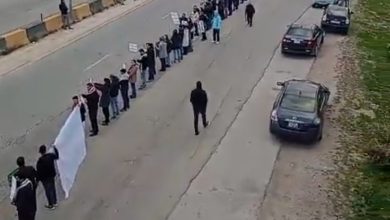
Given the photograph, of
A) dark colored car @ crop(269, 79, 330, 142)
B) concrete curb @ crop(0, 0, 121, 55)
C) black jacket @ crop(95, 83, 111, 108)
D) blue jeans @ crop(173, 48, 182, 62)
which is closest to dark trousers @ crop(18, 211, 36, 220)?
black jacket @ crop(95, 83, 111, 108)

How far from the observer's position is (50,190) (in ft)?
48.2

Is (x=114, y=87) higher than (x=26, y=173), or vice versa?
(x=26, y=173)

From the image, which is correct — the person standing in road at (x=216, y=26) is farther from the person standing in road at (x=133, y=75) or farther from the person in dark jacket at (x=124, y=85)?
the person in dark jacket at (x=124, y=85)

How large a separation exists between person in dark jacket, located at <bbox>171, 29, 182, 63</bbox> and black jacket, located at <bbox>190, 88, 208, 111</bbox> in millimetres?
7500

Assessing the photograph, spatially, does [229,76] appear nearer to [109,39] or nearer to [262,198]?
[109,39]

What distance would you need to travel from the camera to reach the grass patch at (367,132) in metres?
16.1

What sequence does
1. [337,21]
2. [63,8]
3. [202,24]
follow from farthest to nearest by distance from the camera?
[337,21] → [63,8] → [202,24]

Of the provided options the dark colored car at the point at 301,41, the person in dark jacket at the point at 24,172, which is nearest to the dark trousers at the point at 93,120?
the person in dark jacket at the point at 24,172

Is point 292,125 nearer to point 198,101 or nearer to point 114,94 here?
point 198,101

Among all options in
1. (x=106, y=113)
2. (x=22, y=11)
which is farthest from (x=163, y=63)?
(x=22, y=11)

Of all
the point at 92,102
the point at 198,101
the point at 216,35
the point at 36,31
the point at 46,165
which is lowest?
the point at 216,35

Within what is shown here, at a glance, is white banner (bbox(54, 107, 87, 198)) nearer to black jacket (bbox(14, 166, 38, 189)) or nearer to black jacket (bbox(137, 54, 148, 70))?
black jacket (bbox(14, 166, 38, 189))

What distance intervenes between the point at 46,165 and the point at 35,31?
58.2 feet

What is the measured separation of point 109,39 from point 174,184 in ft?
53.0
